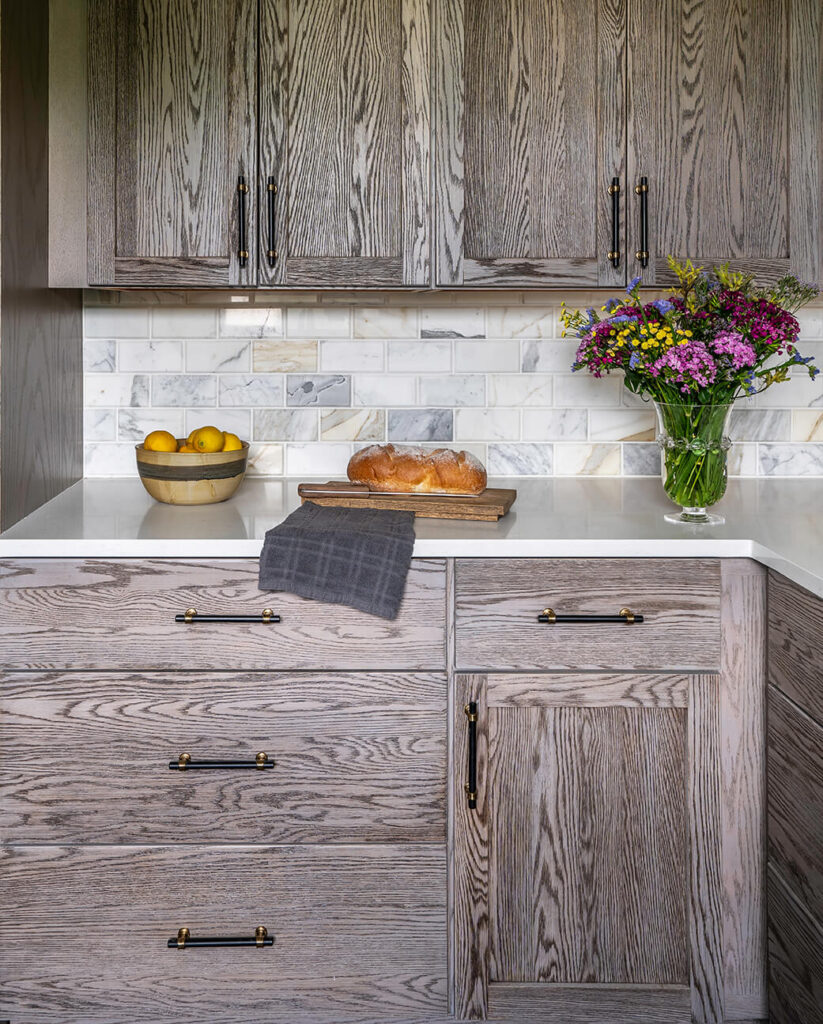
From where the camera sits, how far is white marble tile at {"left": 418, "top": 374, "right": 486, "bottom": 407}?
249cm

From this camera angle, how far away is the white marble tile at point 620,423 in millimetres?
2516

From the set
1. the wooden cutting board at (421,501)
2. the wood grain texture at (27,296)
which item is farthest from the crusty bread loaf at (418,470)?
the wood grain texture at (27,296)

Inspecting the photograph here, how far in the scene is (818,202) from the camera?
2.12 meters

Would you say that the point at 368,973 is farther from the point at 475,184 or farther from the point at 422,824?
the point at 475,184

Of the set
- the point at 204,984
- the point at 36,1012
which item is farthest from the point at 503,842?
the point at 36,1012

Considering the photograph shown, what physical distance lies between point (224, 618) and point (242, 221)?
90cm

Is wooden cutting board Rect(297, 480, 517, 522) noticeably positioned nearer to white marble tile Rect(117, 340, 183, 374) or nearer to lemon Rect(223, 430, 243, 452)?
lemon Rect(223, 430, 243, 452)

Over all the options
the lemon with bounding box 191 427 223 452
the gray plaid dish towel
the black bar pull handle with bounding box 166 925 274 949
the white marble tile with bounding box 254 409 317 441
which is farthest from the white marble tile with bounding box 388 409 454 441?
the black bar pull handle with bounding box 166 925 274 949

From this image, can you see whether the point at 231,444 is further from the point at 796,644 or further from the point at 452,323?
the point at 796,644

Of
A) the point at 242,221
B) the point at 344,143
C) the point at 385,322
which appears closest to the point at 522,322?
the point at 385,322

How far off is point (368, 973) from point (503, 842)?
354 millimetres

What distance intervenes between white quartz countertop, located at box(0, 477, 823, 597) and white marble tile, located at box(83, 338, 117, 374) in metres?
0.39

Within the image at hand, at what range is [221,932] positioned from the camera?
1.80m

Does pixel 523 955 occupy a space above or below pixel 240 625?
below
